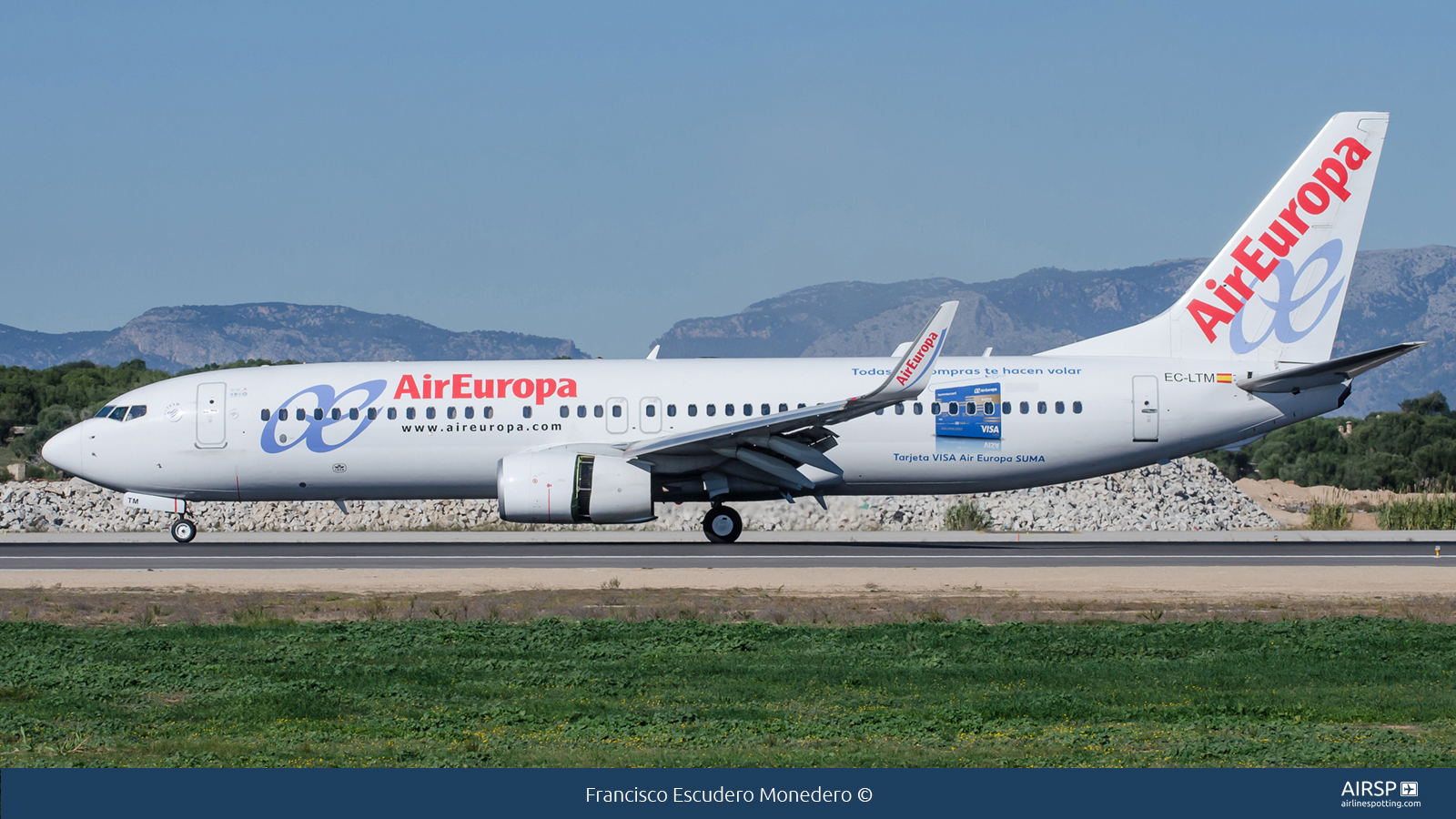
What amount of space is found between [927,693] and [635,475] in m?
13.8

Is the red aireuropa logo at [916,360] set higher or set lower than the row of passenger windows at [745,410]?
higher

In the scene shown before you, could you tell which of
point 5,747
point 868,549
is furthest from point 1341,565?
point 5,747

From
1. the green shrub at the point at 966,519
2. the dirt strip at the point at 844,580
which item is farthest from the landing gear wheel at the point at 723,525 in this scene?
the green shrub at the point at 966,519

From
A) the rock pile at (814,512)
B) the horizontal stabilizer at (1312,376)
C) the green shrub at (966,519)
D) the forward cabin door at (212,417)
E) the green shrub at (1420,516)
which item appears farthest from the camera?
the rock pile at (814,512)

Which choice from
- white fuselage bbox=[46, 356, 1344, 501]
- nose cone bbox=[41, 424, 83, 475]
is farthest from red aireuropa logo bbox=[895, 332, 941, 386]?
nose cone bbox=[41, 424, 83, 475]

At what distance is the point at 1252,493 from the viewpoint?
1800 inches

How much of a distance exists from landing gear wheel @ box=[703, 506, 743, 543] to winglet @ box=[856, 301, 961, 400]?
14.5 feet

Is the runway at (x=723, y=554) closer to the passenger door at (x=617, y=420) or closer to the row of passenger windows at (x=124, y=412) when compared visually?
the passenger door at (x=617, y=420)

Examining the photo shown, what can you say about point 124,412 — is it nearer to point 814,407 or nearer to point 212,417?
point 212,417

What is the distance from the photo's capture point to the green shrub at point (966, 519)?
34.2 metres

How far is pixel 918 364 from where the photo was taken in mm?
23641

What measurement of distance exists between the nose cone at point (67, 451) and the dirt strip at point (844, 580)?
6.15 meters

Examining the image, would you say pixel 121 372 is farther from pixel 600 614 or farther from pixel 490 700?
pixel 490 700

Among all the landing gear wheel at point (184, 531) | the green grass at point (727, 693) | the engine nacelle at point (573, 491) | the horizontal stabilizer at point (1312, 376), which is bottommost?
the green grass at point (727, 693)
